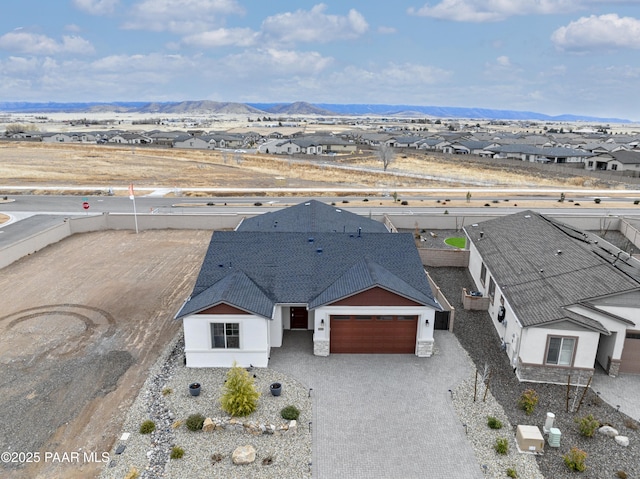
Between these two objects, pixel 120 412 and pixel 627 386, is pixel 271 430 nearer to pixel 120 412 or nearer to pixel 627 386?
pixel 120 412

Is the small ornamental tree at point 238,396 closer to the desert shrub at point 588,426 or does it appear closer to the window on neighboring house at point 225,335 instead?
the window on neighboring house at point 225,335

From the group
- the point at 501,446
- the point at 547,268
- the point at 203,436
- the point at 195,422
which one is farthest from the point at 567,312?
the point at 195,422

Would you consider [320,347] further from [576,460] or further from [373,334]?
[576,460]

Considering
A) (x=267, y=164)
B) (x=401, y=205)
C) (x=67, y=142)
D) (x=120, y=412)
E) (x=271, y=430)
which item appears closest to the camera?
(x=271, y=430)

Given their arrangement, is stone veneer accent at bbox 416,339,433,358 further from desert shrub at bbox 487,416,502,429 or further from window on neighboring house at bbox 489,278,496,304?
window on neighboring house at bbox 489,278,496,304

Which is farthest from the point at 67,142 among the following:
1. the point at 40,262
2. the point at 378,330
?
the point at 378,330
